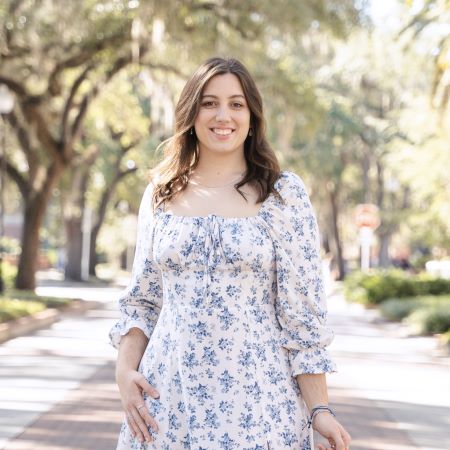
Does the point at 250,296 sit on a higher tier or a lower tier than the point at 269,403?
higher

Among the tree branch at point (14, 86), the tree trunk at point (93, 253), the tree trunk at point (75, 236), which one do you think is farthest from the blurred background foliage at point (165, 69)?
the tree trunk at point (93, 253)

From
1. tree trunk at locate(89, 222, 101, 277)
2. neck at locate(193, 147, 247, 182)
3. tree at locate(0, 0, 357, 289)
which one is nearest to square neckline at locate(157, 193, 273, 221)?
neck at locate(193, 147, 247, 182)

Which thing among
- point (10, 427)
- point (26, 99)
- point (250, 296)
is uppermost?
point (26, 99)

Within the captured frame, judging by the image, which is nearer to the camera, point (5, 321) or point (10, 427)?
point (10, 427)

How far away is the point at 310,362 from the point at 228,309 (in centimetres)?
27

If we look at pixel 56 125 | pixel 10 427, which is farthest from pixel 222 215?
pixel 56 125

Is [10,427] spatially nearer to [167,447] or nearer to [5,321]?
[167,447]

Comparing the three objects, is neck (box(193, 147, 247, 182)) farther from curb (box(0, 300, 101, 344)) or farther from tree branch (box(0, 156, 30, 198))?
tree branch (box(0, 156, 30, 198))

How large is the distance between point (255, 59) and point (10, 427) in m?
13.5

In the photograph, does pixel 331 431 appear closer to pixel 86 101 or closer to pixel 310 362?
pixel 310 362

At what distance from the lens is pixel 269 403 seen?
3016 mm

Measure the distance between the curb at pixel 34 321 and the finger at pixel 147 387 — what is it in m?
13.0

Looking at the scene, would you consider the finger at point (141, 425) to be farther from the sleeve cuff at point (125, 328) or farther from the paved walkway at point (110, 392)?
the paved walkway at point (110, 392)

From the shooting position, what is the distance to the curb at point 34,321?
54.0ft
